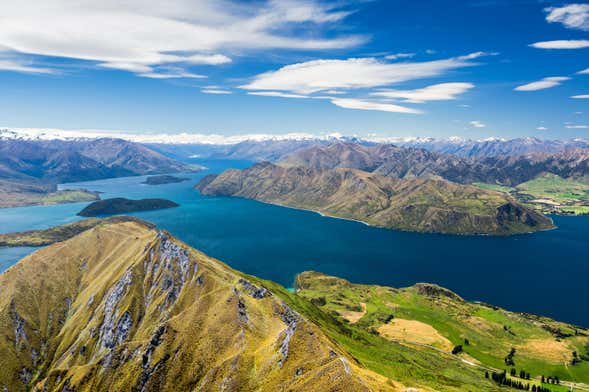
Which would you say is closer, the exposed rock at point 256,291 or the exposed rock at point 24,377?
the exposed rock at point 256,291

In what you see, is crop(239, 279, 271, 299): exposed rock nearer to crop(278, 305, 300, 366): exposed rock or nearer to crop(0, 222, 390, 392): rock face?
crop(0, 222, 390, 392): rock face

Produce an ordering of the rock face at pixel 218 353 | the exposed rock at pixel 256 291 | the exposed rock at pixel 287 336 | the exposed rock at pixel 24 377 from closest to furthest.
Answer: the rock face at pixel 218 353 < the exposed rock at pixel 287 336 < the exposed rock at pixel 256 291 < the exposed rock at pixel 24 377

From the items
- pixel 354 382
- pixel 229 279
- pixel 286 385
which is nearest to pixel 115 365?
pixel 229 279

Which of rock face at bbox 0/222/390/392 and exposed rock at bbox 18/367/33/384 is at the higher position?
rock face at bbox 0/222/390/392

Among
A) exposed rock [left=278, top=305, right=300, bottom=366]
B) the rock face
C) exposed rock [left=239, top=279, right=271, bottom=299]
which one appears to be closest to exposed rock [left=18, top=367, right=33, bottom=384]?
the rock face

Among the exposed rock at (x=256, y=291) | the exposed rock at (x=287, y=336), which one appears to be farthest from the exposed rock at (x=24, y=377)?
the exposed rock at (x=287, y=336)

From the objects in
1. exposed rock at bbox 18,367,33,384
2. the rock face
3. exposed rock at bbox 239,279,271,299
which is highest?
exposed rock at bbox 239,279,271,299

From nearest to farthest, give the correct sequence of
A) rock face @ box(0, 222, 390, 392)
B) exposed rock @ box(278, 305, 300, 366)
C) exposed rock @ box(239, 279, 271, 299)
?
rock face @ box(0, 222, 390, 392) < exposed rock @ box(278, 305, 300, 366) < exposed rock @ box(239, 279, 271, 299)

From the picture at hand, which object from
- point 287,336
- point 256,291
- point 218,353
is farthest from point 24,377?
point 287,336

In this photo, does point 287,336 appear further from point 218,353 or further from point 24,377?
point 24,377

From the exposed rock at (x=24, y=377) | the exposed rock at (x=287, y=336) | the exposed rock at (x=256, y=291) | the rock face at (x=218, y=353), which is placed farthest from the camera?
the exposed rock at (x=24, y=377)

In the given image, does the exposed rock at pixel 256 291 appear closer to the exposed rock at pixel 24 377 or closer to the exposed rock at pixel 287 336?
the exposed rock at pixel 287 336

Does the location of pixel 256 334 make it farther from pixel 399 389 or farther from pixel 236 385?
pixel 399 389
